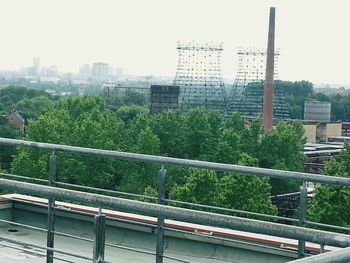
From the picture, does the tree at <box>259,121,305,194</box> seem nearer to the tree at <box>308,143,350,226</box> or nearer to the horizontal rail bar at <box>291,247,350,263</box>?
the tree at <box>308,143,350,226</box>

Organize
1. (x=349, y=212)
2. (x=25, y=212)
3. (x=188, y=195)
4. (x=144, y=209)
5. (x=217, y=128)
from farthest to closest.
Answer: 1. (x=217, y=128)
2. (x=188, y=195)
3. (x=349, y=212)
4. (x=25, y=212)
5. (x=144, y=209)

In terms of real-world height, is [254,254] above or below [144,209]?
below

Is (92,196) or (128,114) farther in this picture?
(128,114)

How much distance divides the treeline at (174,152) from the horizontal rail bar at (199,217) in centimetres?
2261

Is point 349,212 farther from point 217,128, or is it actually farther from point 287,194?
point 217,128

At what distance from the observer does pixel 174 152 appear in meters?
42.6

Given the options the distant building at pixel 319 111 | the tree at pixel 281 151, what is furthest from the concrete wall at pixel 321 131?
the tree at pixel 281 151

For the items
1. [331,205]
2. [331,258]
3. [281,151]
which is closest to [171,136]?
[281,151]

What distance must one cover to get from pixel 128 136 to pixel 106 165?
7.54 m

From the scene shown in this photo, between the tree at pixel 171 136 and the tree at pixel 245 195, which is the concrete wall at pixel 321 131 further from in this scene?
the tree at pixel 245 195

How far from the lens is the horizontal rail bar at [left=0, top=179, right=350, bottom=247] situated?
238 cm

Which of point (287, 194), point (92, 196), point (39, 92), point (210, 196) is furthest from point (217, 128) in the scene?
point (39, 92)

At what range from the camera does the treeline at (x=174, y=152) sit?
26.5m

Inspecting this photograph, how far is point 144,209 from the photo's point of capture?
2.84 meters
